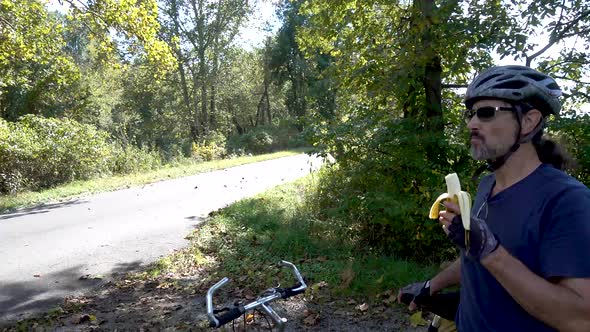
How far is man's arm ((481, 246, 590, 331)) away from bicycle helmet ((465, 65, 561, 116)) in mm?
670

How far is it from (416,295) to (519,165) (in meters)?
0.97

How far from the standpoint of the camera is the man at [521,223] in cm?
136

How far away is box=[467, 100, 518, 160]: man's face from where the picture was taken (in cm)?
171

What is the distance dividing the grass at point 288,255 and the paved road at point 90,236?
0.74 metres

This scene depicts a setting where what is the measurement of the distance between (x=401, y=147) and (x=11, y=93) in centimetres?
2384

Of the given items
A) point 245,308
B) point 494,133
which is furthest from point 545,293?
point 245,308

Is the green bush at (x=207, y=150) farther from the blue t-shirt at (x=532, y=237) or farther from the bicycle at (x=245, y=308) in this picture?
the blue t-shirt at (x=532, y=237)

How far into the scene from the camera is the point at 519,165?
1.71 meters

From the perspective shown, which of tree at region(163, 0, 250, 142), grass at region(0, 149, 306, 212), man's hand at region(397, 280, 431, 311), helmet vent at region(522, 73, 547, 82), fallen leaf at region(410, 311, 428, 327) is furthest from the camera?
tree at region(163, 0, 250, 142)

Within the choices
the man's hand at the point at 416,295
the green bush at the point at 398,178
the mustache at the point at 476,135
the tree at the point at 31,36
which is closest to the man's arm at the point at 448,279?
the man's hand at the point at 416,295

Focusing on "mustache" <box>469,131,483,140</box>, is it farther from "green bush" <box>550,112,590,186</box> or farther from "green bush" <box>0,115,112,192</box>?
"green bush" <box>0,115,112,192</box>

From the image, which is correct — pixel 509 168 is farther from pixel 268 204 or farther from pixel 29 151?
pixel 29 151

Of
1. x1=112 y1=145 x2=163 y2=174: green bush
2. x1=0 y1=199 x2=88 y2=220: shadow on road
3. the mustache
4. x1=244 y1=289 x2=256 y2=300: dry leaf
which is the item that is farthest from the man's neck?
x1=112 y1=145 x2=163 y2=174: green bush

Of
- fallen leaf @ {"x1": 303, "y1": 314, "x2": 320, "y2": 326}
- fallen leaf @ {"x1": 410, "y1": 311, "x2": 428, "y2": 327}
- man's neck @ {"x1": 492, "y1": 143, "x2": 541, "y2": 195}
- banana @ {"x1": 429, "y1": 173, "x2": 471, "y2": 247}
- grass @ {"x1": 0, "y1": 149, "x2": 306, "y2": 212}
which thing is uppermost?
→ man's neck @ {"x1": 492, "y1": 143, "x2": 541, "y2": 195}
